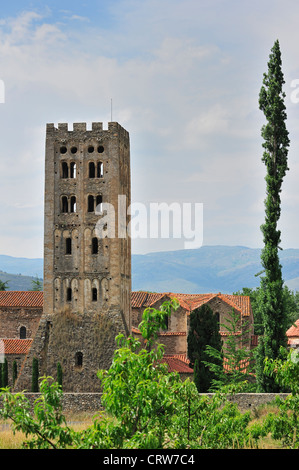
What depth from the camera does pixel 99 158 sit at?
151 ft

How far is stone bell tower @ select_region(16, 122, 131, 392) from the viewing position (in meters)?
44.0

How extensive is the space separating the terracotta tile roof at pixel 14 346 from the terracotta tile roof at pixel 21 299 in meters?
3.76

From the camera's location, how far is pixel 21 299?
54.6m

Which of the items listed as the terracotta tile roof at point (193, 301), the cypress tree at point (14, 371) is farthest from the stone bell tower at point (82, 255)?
the terracotta tile roof at point (193, 301)

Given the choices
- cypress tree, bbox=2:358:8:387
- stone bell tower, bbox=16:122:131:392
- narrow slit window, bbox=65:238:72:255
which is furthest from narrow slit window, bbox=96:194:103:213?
cypress tree, bbox=2:358:8:387

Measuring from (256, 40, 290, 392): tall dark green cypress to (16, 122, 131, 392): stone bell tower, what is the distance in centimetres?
1068

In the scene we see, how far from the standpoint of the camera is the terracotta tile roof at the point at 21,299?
54.2 meters

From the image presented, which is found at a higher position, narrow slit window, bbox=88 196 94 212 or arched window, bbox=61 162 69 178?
arched window, bbox=61 162 69 178

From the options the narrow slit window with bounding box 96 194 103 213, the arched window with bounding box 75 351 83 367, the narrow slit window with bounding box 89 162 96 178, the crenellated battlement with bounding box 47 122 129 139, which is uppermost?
the crenellated battlement with bounding box 47 122 129 139

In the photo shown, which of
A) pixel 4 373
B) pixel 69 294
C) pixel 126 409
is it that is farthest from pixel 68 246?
pixel 126 409

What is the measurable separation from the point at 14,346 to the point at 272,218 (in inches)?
911

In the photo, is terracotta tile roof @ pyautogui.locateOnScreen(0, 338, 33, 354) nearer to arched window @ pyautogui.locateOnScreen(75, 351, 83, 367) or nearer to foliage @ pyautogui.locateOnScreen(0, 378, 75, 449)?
arched window @ pyautogui.locateOnScreen(75, 351, 83, 367)

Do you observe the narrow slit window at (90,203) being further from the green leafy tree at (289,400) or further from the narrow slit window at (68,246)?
the green leafy tree at (289,400)
